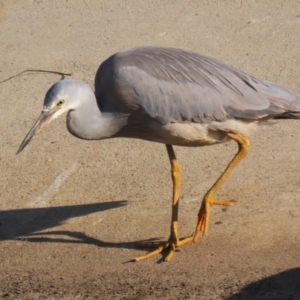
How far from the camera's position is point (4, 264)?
6570mm

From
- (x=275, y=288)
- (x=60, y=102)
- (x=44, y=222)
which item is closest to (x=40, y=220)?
(x=44, y=222)

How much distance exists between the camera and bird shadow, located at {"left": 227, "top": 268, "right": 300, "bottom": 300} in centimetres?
578

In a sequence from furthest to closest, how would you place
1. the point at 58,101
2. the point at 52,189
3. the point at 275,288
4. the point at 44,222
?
the point at 52,189 → the point at 44,222 → the point at 58,101 → the point at 275,288

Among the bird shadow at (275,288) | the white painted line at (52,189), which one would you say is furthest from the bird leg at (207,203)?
the white painted line at (52,189)

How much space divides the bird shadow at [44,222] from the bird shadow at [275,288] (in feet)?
A: 4.37

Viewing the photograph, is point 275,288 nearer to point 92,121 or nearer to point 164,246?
point 164,246

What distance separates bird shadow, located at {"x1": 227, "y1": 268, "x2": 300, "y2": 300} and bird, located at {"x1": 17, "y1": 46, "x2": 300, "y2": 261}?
73cm

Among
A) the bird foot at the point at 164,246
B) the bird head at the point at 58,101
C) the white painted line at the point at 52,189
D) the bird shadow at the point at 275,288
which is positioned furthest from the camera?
the white painted line at the point at 52,189

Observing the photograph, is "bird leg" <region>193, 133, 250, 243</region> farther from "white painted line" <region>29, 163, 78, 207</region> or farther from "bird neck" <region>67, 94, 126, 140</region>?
"white painted line" <region>29, 163, 78, 207</region>

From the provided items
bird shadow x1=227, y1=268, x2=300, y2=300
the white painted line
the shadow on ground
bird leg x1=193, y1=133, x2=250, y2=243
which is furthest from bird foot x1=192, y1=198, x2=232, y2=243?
the white painted line

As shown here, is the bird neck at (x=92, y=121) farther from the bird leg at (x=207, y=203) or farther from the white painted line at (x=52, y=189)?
the white painted line at (x=52, y=189)

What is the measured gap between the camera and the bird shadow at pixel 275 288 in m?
5.78

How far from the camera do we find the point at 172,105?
20.9ft

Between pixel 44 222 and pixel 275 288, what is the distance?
2.01 metres
